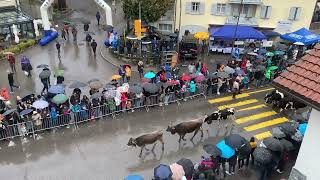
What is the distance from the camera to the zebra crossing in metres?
21.6

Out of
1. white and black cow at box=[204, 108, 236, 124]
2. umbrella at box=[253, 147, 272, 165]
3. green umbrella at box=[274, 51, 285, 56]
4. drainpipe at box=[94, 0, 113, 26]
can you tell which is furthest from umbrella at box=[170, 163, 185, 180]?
drainpipe at box=[94, 0, 113, 26]

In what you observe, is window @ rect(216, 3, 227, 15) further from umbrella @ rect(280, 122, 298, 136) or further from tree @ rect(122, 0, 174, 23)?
umbrella @ rect(280, 122, 298, 136)

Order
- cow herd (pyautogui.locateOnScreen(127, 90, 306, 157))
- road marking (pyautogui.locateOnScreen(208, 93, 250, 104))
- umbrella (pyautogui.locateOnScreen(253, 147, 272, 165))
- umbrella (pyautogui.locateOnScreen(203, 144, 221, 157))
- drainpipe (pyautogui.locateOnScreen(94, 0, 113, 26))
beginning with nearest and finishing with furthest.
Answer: umbrella (pyautogui.locateOnScreen(203, 144, 221, 157)) → umbrella (pyautogui.locateOnScreen(253, 147, 272, 165)) → cow herd (pyautogui.locateOnScreen(127, 90, 306, 157)) → road marking (pyautogui.locateOnScreen(208, 93, 250, 104)) → drainpipe (pyautogui.locateOnScreen(94, 0, 113, 26))

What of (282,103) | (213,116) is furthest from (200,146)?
(282,103)

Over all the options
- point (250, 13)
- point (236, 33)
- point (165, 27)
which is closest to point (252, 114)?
point (236, 33)

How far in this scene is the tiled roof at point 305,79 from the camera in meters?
10.1

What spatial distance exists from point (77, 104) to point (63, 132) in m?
1.82

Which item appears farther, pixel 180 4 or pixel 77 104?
pixel 180 4

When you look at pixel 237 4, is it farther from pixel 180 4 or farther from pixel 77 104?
pixel 77 104

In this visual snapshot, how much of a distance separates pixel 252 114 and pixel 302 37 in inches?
498

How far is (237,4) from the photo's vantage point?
33.3 meters

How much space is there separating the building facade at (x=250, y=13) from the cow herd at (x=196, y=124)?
463 inches

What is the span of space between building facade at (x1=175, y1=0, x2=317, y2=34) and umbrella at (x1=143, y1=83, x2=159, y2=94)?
14.1m

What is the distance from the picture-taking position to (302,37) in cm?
3188
